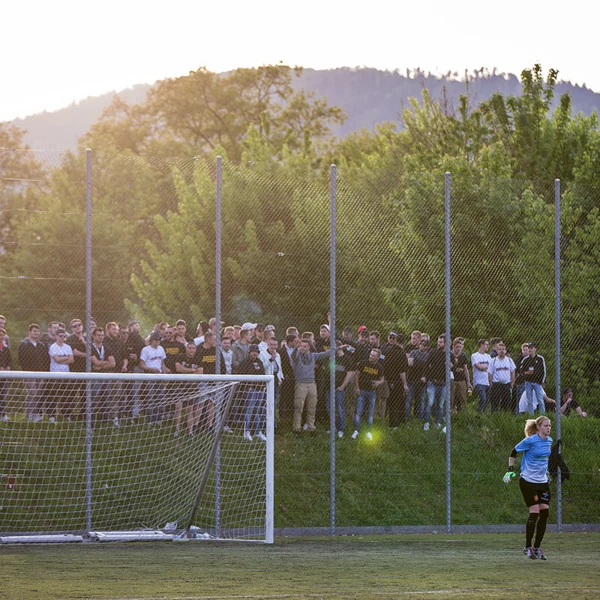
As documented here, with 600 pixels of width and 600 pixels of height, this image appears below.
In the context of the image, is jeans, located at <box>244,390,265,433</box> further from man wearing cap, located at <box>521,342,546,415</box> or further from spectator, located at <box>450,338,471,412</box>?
man wearing cap, located at <box>521,342,546,415</box>

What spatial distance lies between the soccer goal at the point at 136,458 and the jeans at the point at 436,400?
2625 mm

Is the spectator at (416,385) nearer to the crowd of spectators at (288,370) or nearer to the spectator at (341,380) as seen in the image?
the crowd of spectators at (288,370)

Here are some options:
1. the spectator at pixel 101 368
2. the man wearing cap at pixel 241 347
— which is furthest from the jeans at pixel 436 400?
the spectator at pixel 101 368

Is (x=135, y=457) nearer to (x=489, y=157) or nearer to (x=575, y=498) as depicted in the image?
(x=575, y=498)

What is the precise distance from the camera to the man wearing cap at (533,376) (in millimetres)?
18234

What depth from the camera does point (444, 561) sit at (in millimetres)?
12586

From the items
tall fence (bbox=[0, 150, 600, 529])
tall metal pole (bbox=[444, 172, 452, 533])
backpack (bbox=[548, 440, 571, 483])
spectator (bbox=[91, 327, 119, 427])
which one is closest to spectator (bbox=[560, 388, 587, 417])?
tall fence (bbox=[0, 150, 600, 529])

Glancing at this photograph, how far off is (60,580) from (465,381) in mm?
9211

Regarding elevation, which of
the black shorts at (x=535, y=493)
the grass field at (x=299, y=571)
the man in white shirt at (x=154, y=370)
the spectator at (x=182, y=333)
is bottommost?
the grass field at (x=299, y=571)

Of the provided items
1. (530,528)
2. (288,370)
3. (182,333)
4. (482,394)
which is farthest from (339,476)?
(530,528)

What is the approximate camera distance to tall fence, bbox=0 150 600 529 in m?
15.0

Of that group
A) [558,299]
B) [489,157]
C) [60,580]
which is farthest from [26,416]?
[489,157]

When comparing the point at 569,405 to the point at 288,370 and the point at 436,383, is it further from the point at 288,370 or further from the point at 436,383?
the point at 288,370

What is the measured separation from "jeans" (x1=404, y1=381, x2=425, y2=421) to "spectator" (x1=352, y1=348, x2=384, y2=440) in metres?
0.46
